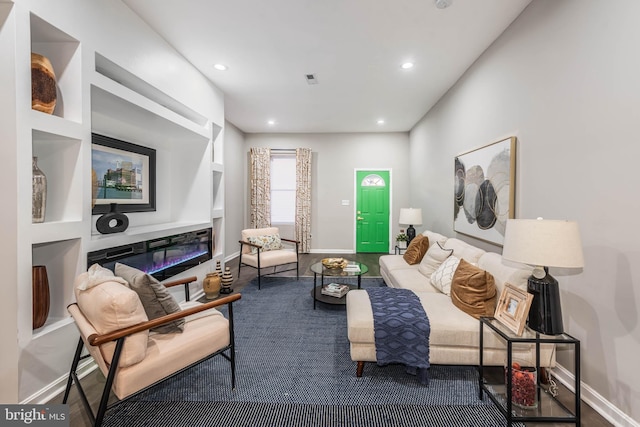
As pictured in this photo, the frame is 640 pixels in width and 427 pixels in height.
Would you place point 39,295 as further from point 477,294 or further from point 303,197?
point 303,197

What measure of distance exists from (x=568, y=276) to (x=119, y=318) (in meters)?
2.74

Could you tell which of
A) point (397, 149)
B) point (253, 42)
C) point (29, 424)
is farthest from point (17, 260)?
point (397, 149)

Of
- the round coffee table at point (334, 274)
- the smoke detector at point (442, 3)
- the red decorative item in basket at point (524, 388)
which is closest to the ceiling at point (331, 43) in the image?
the smoke detector at point (442, 3)

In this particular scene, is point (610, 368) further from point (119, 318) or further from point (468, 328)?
point (119, 318)

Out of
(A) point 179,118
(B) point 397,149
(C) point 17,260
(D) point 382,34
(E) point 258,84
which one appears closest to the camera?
(C) point 17,260

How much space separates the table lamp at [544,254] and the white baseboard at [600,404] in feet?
1.72

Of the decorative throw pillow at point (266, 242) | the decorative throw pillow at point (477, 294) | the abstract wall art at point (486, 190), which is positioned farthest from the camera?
the decorative throw pillow at point (266, 242)

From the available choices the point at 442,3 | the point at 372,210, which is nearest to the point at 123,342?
the point at 442,3

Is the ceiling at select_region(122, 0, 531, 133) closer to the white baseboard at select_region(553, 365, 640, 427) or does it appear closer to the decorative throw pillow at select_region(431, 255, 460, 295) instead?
the decorative throw pillow at select_region(431, 255, 460, 295)

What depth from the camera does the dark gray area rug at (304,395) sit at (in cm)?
157

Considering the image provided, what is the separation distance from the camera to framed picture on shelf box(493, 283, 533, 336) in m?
1.53

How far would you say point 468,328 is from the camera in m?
1.84

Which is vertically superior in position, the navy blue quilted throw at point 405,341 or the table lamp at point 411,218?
the table lamp at point 411,218

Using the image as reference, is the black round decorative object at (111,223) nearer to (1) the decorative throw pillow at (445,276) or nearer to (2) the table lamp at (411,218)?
(1) the decorative throw pillow at (445,276)
